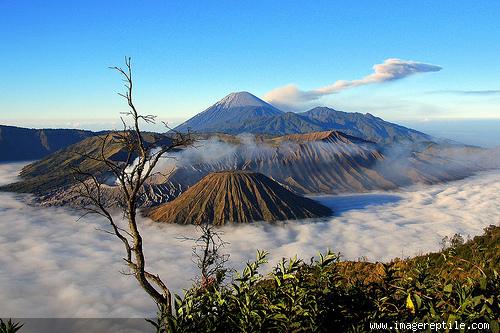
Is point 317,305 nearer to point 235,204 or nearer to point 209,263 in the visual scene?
point 209,263

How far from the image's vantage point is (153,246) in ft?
343

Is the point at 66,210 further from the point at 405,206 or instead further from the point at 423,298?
the point at 423,298

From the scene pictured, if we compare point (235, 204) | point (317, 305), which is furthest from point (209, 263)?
point (235, 204)

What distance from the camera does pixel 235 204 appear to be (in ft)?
422

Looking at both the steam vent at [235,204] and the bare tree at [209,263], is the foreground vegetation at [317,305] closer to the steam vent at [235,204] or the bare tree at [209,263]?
the bare tree at [209,263]

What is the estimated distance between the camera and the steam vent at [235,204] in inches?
4941

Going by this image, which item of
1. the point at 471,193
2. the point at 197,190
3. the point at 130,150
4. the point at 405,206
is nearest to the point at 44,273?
the point at 197,190

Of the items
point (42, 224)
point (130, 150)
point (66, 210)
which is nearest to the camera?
point (130, 150)

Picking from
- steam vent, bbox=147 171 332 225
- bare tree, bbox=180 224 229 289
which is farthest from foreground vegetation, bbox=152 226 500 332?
steam vent, bbox=147 171 332 225

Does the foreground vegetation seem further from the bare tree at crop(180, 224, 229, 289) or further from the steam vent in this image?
the steam vent

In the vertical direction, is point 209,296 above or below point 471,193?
above

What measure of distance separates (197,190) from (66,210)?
50.6 m

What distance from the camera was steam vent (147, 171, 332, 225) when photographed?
412 feet

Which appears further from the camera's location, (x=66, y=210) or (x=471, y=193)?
(x=471, y=193)
